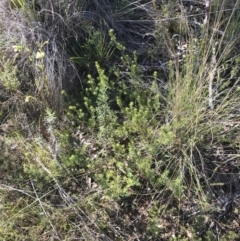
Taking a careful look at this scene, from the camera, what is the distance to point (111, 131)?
2395 millimetres

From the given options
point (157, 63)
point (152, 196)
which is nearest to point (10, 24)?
point (157, 63)

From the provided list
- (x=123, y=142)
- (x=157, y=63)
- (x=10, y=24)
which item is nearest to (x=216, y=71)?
(x=157, y=63)

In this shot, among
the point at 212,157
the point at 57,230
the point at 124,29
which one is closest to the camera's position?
the point at 57,230

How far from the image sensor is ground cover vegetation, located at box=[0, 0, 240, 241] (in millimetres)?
2236

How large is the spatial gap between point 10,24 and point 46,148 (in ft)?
2.46

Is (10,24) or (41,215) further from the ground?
(10,24)

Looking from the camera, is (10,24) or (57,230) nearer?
(57,230)

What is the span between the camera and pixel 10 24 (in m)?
2.49

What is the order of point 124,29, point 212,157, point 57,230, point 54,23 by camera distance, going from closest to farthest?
point 57,230 → point 212,157 → point 54,23 → point 124,29

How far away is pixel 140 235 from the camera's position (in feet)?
7.35

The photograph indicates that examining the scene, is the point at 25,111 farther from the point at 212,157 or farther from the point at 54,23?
the point at 212,157

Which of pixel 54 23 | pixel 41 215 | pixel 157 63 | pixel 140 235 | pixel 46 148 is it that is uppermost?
pixel 54 23

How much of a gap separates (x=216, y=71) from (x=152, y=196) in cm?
78

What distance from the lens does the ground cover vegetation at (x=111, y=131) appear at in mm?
2236
